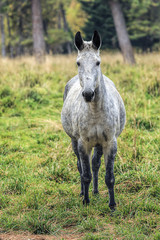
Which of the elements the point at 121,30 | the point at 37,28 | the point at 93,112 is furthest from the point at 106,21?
the point at 93,112

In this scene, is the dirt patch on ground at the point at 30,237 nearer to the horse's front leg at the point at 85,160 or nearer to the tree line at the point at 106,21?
the horse's front leg at the point at 85,160

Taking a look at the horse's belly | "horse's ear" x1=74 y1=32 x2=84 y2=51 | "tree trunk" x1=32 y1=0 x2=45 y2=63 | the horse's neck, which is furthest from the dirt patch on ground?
"tree trunk" x1=32 y1=0 x2=45 y2=63

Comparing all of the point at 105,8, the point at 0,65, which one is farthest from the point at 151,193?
the point at 105,8

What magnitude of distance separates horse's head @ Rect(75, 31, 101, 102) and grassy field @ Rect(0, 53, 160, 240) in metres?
0.61

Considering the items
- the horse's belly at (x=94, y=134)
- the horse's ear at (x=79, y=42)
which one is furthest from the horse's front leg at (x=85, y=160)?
the horse's ear at (x=79, y=42)

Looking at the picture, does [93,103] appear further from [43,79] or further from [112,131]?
[43,79]

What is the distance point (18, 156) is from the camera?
5.45 meters

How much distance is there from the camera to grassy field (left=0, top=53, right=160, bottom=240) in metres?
3.23

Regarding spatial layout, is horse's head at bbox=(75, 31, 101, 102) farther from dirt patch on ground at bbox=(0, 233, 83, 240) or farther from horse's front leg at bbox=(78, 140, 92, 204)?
dirt patch on ground at bbox=(0, 233, 83, 240)

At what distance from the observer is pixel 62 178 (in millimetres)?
4707

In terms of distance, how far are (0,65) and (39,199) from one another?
29.1 feet

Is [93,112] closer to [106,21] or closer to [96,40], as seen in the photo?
[96,40]

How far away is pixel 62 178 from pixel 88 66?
2.33 metres

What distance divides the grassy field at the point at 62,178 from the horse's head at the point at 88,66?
607 millimetres
